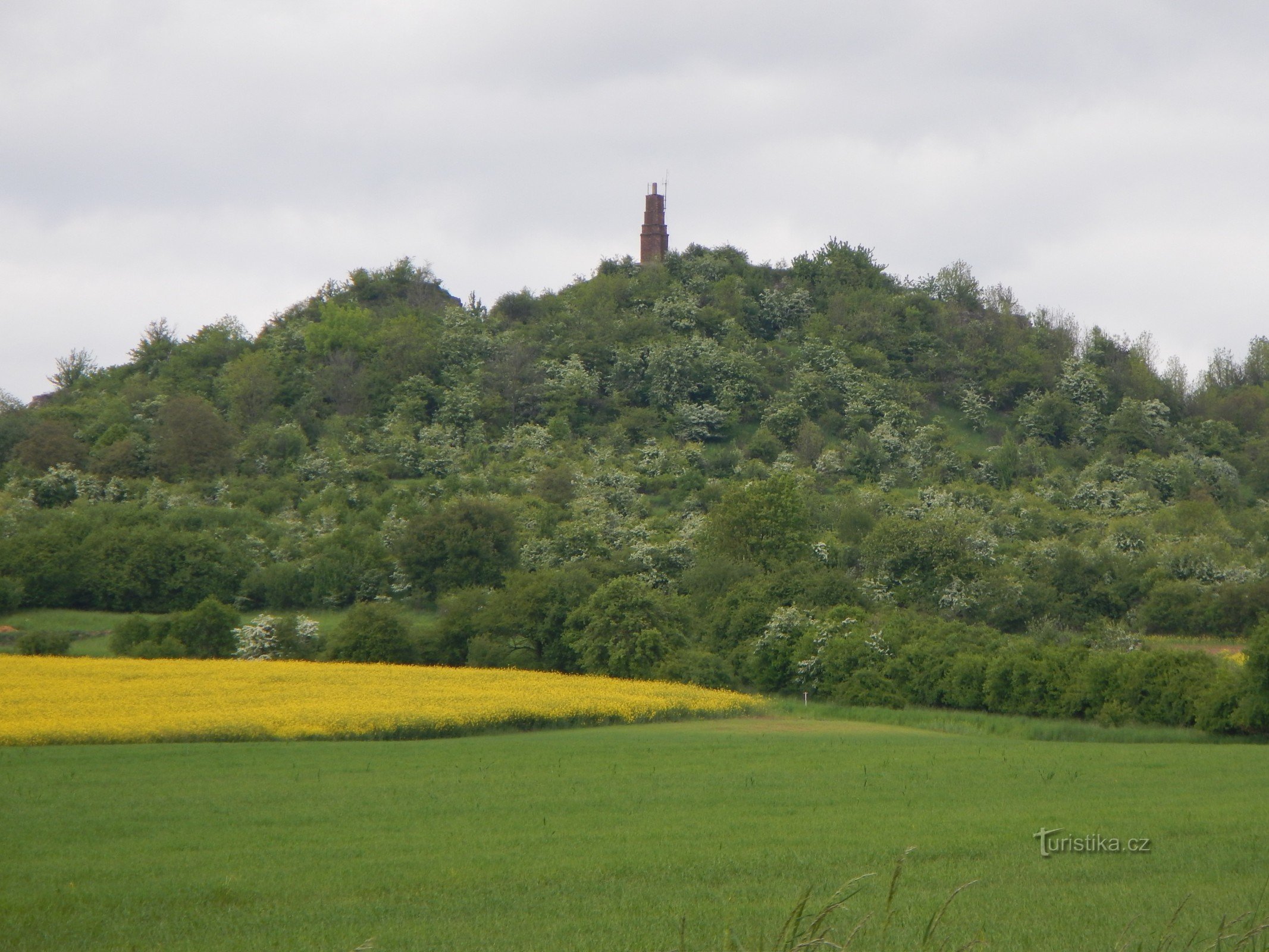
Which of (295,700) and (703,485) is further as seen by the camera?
(703,485)

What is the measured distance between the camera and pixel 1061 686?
39.3m

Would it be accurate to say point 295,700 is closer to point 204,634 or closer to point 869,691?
point 204,634

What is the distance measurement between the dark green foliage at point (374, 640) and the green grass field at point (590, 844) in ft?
68.1

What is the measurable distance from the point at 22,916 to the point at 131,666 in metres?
31.7

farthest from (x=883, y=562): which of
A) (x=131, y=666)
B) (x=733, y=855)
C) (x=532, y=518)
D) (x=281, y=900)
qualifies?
(x=281, y=900)

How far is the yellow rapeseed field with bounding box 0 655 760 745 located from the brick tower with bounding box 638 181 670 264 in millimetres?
81416

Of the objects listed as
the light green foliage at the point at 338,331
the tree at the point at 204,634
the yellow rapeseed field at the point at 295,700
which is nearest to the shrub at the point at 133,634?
the tree at the point at 204,634

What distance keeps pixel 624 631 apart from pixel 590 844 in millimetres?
30998

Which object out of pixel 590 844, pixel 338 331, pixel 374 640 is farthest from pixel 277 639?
pixel 338 331

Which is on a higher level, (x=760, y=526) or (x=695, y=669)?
(x=760, y=526)

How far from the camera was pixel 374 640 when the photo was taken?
5031 centimetres

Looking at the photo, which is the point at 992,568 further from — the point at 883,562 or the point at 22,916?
the point at 22,916

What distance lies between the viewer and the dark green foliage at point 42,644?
49.2 metres

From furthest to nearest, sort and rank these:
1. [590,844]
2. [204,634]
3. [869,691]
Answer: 1. [204,634]
2. [869,691]
3. [590,844]
